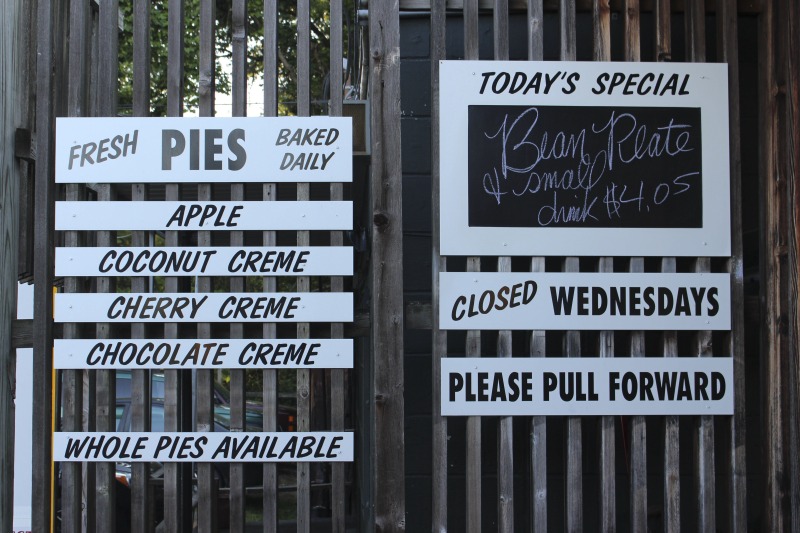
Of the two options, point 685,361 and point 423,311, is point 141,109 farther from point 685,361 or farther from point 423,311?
point 685,361

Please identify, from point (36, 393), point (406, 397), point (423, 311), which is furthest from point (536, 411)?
point (36, 393)

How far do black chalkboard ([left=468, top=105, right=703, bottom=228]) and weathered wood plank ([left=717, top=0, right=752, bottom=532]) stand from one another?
181mm

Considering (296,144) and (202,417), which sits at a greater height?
(296,144)

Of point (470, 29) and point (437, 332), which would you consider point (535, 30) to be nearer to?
point (470, 29)

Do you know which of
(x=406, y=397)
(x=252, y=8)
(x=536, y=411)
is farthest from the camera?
(x=252, y=8)

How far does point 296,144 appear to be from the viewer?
12.5ft

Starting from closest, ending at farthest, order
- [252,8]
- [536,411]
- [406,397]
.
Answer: [536,411], [406,397], [252,8]

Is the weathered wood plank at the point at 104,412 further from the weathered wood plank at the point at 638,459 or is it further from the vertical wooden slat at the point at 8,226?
the weathered wood plank at the point at 638,459

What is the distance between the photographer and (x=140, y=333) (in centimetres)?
377

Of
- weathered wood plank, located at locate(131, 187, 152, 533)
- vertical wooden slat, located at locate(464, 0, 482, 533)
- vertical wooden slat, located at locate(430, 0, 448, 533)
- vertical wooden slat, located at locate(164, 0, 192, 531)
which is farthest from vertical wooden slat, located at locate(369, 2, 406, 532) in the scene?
weathered wood plank, located at locate(131, 187, 152, 533)

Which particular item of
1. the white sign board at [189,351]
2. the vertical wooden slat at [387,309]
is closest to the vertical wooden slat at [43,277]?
the white sign board at [189,351]

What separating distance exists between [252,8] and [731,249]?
600 inches

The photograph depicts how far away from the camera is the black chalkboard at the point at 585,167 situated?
3.83 meters

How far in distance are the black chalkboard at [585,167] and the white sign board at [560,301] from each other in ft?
0.84
